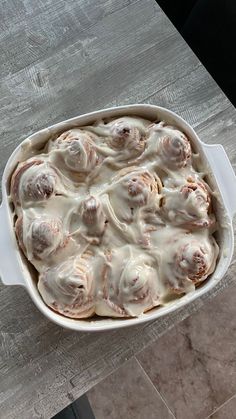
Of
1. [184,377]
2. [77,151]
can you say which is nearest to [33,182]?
[77,151]

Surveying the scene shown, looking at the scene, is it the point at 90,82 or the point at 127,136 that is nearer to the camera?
the point at 127,136

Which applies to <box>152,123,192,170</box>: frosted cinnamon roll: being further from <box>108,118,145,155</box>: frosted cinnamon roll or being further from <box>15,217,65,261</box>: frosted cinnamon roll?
<box>15,217,65,261</box>: frosted cinnamon roll

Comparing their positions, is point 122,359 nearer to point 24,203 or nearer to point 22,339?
point 22,339

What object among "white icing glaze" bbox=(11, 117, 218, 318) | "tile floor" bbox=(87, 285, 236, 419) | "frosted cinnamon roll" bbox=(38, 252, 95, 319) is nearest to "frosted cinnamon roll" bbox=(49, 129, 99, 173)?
"white icing glaze" bbox=(11, 117, 218, 318)

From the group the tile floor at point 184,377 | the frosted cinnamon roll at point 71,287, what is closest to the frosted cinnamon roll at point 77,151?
the frosted cinnamon roll at point 71,287

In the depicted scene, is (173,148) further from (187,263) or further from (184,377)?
(184,377)

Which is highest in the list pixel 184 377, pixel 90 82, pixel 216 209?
pixel 90 82
